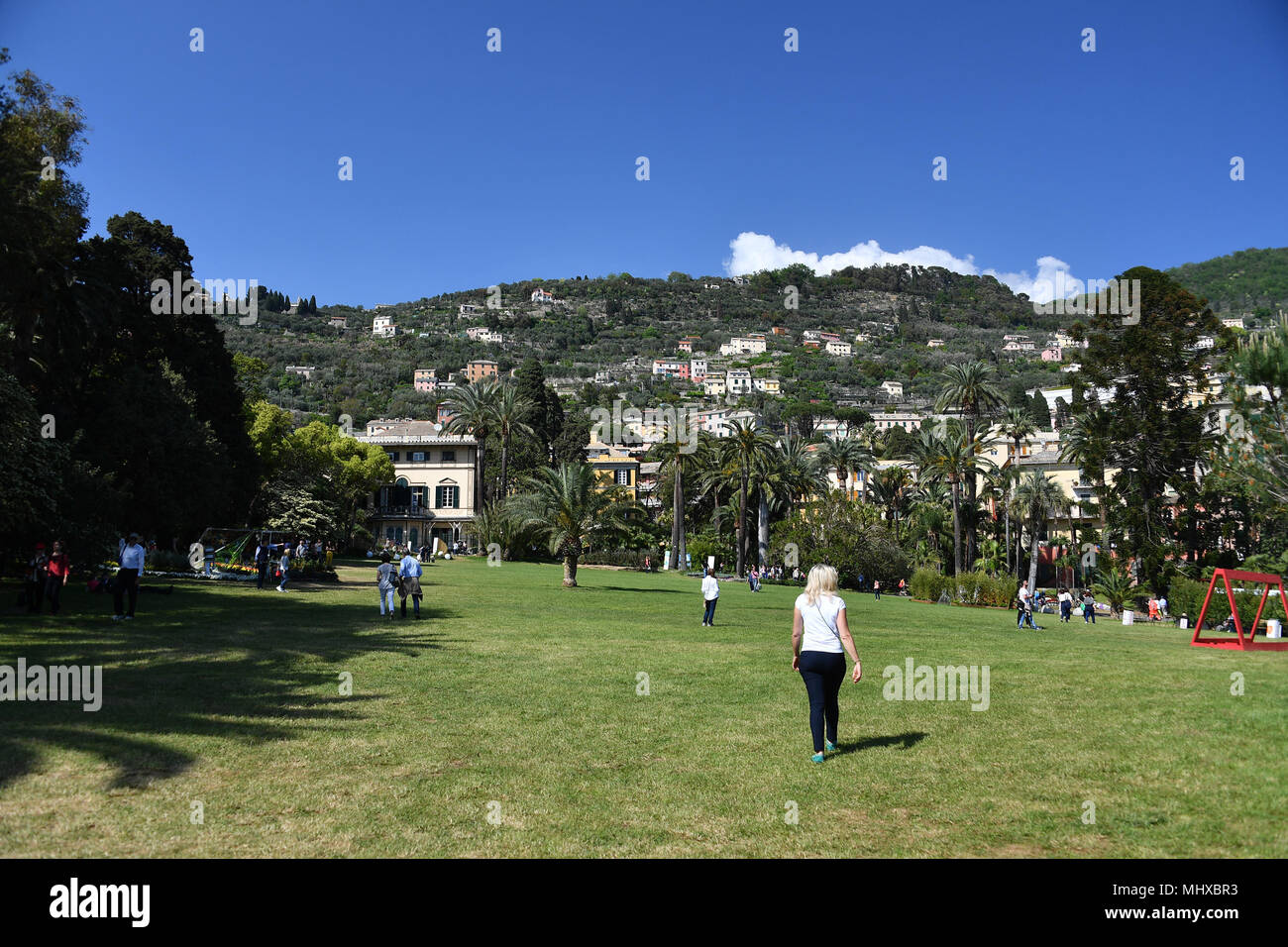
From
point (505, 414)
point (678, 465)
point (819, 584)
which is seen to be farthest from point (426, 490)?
point (819, 584)

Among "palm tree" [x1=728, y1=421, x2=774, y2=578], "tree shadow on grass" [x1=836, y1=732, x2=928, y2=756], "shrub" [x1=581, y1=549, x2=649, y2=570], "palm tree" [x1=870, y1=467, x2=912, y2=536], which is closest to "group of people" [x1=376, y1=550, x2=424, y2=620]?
"tree shadow on grass" [x1=836, y1=732, x2=928, y2=756]

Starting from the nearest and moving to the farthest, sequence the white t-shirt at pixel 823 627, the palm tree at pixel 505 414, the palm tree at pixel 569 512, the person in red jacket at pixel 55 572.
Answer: the white t-shirt at pixel 823 627 < the person in red jacket at pixel 55 572 < the palm tree at pixel 569 512 < the palm tree at pixel 505 414

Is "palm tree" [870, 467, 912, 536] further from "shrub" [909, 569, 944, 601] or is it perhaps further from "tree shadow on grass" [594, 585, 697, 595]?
"tree shadow on grass" [594, 585, 697, 595]

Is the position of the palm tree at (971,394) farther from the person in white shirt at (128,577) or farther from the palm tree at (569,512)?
the person in white shirt at (128,577)

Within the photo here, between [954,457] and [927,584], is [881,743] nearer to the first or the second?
[927,584]

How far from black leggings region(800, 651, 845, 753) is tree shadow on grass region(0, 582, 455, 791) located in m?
5.04

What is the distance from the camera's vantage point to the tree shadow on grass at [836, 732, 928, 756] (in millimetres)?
8891

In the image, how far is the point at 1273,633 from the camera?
28469mm

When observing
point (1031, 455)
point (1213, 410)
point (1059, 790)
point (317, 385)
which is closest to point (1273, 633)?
point (1213, 410)

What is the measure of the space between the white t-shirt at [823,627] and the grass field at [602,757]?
1103mm

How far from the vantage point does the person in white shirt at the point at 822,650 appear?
8352 mm

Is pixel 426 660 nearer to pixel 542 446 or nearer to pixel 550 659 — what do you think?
pixel 550 659

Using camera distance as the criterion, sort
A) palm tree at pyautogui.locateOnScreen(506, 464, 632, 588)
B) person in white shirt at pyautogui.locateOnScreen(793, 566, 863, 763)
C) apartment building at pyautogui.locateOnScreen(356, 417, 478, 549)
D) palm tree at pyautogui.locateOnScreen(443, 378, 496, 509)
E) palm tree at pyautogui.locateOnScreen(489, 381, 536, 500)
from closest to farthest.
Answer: person in white shirt at pyautogui.locateOnScreen(793, 566, 863, 763) → palm tree at pyautogui.locateOnScreen(506, 464, 632, 588) → palm tree at pyautogui.locateOnScreen(489, 381, 536, 500) → palm tree at pyautogui.locateOnScreen(443, 378, 496, 509) → apartment building at pyautogui.locateOnScreen(356, 417, 478, 549)

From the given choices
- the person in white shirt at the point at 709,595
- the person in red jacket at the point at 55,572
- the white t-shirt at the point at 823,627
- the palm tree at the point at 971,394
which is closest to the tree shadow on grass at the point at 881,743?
the white t-shirt at the point at 823,627
